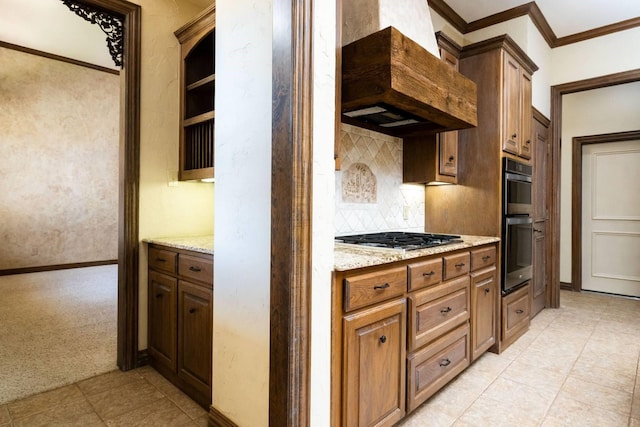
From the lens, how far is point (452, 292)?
2.13 meters

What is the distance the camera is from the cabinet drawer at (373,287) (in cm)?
146

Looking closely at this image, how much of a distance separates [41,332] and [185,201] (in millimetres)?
1730

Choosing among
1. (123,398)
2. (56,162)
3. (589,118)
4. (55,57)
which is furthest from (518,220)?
(55,57)

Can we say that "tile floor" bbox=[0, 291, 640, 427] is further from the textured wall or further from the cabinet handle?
the textured wall

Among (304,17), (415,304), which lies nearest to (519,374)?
(415,304)

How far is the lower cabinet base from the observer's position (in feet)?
6.35

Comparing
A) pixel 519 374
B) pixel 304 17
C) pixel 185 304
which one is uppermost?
pixel 304 17

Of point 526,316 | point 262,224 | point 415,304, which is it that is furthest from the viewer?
point 526,316

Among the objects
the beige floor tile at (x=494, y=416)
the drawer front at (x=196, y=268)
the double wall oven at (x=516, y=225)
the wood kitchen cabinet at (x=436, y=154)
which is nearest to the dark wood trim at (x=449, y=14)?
the wood kitchen cabinet at (x=436, y=154)

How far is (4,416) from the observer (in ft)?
6.06

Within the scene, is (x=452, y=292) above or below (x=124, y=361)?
above

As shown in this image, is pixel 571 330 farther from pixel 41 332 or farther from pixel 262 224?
pixel 41 332

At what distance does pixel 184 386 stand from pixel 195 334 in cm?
38

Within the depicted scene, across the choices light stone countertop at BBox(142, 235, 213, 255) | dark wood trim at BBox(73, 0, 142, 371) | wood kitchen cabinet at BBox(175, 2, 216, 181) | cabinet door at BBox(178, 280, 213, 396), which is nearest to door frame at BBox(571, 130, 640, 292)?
wood kitchen cabinet at BBox(175, 2, 216, 181)
